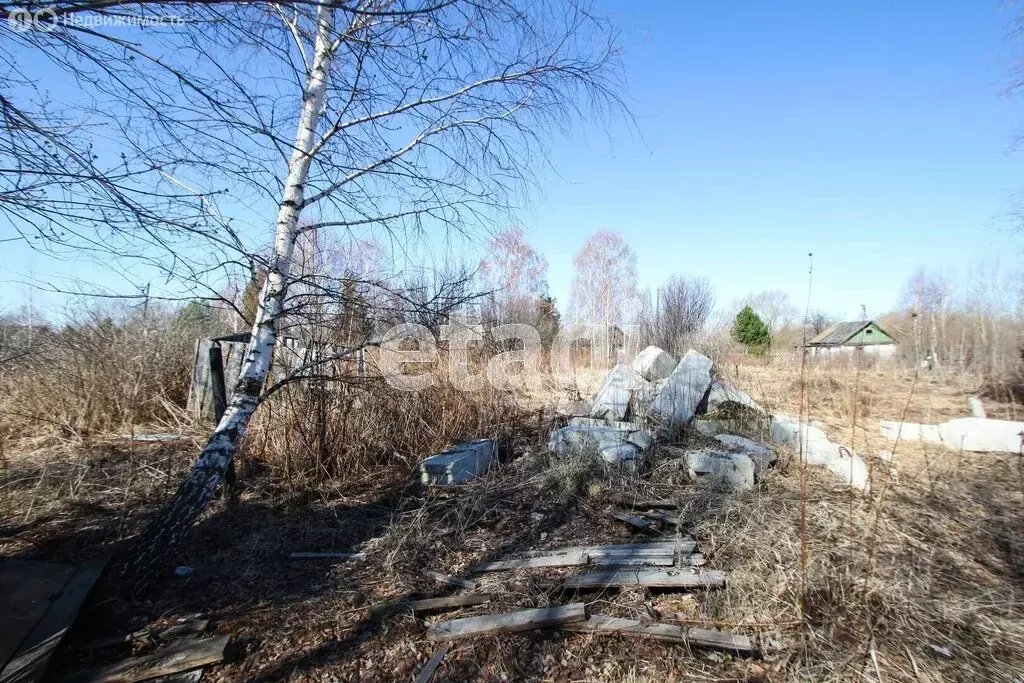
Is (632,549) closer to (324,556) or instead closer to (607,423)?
(324,556)

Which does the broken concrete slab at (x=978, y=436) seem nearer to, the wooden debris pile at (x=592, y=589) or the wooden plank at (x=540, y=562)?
the wooden debris pile at (x=592, y=589)

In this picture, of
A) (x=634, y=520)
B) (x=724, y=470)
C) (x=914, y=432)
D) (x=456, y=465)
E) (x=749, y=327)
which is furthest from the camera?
(x=749, y=327)

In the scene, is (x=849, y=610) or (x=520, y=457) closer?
(x=849, y=610)

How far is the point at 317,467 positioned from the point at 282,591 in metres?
1.69

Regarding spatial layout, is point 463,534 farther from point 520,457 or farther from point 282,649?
point 520,457

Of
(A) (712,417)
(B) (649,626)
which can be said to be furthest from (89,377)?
(A) (712,417)

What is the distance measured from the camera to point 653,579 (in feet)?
9.74

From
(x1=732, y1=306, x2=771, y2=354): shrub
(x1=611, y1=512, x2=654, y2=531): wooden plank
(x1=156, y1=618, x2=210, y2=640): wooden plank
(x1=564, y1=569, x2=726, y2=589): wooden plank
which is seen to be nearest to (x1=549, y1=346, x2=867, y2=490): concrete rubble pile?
(x1=611, y1=512, x2=654, y2=531): wooden plank

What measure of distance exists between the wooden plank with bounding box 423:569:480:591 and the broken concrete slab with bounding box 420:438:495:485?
1405 millimetres

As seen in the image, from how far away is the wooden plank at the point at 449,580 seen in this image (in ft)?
10.1

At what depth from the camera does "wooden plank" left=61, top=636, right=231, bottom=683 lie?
221 cm

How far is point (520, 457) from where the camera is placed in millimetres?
5617

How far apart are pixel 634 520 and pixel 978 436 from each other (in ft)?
16.6

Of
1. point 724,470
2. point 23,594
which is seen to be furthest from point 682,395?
point 23,594
